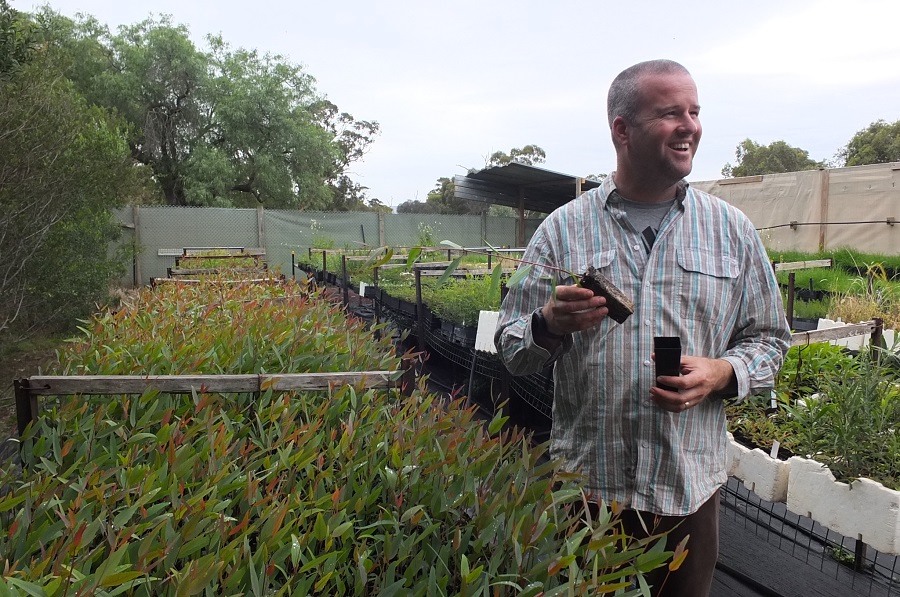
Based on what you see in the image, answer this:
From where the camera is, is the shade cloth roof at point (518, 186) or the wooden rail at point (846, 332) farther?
the shade cloth roof at point (518, 186)

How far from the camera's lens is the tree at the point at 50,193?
6.75 meters

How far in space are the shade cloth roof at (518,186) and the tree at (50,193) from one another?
337 inches

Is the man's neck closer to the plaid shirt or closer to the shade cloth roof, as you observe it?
the plaid shirt

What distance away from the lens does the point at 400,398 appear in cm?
197

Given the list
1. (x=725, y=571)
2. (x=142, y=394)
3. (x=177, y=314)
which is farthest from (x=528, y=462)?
(x=177, y=314)

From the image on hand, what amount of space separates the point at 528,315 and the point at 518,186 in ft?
55.4

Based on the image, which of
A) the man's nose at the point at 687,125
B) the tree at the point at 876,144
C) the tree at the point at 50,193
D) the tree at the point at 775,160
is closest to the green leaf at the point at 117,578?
the man's nose at the point at 687,125

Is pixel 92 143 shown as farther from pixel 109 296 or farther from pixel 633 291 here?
pixel 633 291

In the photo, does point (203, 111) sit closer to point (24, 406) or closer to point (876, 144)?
point (24, 406)

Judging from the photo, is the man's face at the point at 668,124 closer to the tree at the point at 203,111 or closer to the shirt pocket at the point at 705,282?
the shirt pocket at the point at 705,282

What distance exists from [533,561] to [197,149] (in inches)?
835

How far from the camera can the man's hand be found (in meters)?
1.38

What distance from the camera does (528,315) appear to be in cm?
162

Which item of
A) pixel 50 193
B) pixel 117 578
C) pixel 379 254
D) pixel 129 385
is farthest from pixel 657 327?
pixel 50 193
